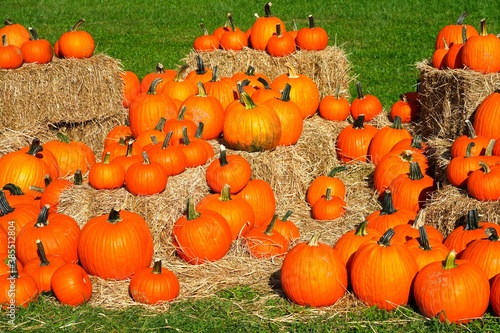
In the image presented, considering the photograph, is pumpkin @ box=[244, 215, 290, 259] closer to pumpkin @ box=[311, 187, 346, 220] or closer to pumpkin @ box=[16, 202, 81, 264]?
pumpkin @ box=[311, 187, 346, 220]

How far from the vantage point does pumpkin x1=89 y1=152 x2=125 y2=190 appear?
7.09 meters

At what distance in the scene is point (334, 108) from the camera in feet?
30.1

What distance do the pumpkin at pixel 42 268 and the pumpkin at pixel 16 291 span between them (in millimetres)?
91

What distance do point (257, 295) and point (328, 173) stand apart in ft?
8.68

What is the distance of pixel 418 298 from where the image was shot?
5531 mm

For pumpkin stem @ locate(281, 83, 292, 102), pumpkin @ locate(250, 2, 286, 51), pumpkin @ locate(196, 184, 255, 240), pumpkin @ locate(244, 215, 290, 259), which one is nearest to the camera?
pumpkin @ locate(244, 215, 290, 259)

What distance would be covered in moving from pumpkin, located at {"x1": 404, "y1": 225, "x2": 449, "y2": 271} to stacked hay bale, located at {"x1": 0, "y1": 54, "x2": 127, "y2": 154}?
196 inches

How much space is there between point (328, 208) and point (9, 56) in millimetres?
4206

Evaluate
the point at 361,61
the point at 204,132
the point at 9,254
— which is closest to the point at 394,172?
Result: the point at 204,132

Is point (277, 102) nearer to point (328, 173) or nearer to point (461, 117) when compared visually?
point (328, 173)

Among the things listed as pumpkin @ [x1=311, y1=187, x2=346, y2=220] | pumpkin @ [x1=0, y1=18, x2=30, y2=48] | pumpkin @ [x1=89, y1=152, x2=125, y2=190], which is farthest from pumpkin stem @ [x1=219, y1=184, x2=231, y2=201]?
pumpkin @ [x1=0, y1=18, x2=30, y2=48]

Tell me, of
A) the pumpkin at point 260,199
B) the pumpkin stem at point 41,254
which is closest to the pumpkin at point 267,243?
the pumpkin at point 260,199

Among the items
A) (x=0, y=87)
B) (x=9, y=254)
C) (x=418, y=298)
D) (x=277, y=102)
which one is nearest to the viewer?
(x=418, y=298)

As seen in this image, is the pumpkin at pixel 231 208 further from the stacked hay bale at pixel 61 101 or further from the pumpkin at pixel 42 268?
the stacked hay bale at pixel 61 101
